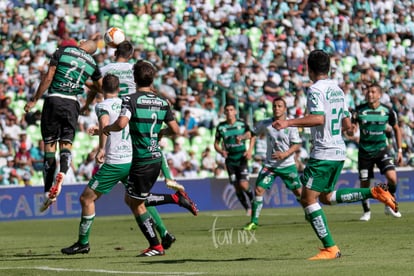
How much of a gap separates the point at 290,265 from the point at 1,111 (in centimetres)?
1791

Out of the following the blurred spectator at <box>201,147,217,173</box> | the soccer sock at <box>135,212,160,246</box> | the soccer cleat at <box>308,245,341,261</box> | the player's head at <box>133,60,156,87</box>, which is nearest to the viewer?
the soccer cleat at <box>308,245,341,261</box>

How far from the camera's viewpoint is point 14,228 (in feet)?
72.8

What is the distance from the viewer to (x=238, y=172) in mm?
23828

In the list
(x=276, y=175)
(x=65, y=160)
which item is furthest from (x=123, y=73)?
(x=276, y=175)

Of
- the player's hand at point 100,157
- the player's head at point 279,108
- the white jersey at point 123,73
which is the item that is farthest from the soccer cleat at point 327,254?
the player's head at point 279,108

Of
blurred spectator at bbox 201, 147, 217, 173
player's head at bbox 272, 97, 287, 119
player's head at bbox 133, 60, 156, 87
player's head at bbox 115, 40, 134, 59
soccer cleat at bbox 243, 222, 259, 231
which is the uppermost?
player's head at bbox 115, 40, 134, 59

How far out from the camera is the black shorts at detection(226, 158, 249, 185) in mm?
23734

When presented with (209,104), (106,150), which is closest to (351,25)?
(209,104)

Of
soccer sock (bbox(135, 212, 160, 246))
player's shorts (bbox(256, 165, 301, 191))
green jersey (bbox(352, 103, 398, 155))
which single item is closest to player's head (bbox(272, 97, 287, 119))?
player's shorts (bbox(256, 165, 301, 191))

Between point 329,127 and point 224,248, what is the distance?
3095 mm

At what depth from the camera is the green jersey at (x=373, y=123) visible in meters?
20.5

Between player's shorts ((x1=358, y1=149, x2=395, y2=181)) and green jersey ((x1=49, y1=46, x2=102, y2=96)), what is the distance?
740 centimetres

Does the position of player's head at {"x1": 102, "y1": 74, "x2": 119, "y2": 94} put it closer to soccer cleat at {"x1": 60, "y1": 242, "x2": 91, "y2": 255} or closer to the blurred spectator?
soccer cleat at {"x1": 60, "y1": 242, "x2": 91, "y2": 255}

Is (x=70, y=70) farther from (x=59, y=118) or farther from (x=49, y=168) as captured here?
(x=49, y=168)
